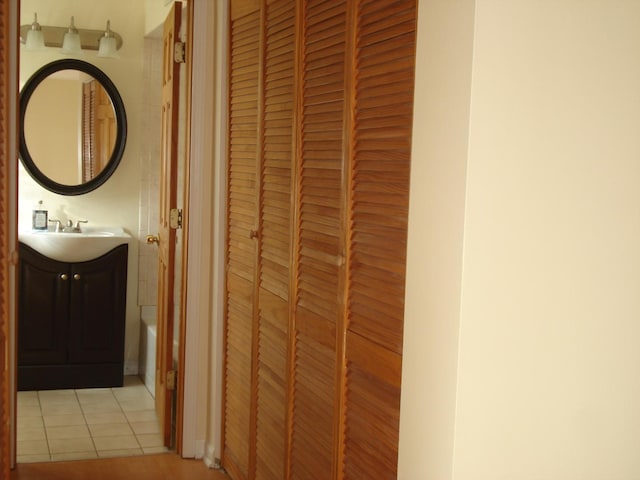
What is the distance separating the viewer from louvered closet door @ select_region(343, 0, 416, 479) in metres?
1.87

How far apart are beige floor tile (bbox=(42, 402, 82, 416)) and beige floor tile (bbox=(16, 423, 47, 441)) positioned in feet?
0.85

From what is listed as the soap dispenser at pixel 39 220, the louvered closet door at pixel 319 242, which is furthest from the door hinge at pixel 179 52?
the soap dispenser at pixel 39 220

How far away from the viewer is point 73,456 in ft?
12.2

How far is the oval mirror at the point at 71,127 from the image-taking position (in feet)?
16.5

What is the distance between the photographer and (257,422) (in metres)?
3.05

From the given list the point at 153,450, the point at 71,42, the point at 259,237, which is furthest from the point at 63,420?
the point at 71,42

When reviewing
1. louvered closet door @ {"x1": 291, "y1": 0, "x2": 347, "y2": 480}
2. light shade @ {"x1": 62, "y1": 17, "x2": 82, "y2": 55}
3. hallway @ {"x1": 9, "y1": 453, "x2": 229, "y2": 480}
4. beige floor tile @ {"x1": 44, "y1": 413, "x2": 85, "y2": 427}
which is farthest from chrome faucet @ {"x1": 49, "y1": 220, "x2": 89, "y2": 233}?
louvered closet door @ {"x1": 291, "y1": 0, "x2": 347, "y2": 480}

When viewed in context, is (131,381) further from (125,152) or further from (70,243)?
(125,152)

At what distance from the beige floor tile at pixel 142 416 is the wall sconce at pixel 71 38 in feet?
7.14

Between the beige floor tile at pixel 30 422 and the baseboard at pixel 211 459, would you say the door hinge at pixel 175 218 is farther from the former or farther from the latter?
the beige floor tile at pixel 30 422

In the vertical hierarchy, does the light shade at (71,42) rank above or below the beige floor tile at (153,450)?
above

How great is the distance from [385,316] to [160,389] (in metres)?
2.42

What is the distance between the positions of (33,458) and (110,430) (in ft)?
1.66

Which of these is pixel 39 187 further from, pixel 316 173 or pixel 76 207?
pixel 316 173
